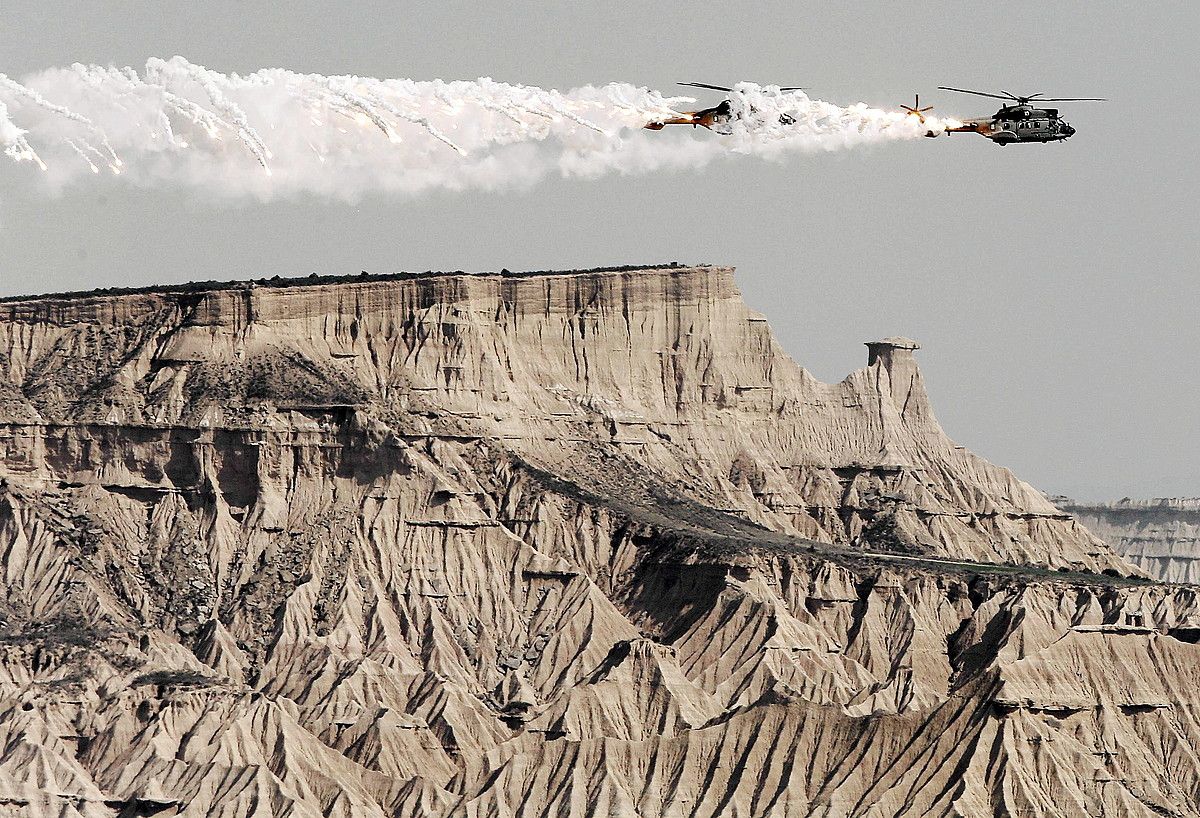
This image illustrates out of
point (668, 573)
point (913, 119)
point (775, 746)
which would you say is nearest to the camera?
point (913, 119)

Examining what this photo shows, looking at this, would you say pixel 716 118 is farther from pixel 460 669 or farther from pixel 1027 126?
pixel 460 669

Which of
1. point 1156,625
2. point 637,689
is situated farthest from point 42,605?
point 1156,625

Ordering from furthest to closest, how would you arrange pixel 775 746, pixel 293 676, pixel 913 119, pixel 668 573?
pixel 668 573 → pixel 293 676 → pixel 775 746 → pixel 913 119

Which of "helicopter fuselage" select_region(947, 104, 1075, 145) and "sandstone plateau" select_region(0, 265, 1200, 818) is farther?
"sandstone plateau" select_region(0, 265, 1200, 818)

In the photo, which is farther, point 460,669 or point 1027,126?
point 460,669

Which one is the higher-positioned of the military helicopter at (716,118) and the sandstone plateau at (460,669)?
the military helicopter at (716,118)

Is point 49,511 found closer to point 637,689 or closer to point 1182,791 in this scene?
point 637,689

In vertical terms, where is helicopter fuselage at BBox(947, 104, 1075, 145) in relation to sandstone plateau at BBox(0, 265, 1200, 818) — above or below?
above

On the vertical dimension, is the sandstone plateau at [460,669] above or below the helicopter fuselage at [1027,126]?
below

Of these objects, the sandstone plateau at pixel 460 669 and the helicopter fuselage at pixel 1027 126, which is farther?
the sandstone plateau at pixel 460 669

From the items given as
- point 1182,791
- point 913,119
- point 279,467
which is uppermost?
point 913,119

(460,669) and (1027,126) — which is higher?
(1027,126)
